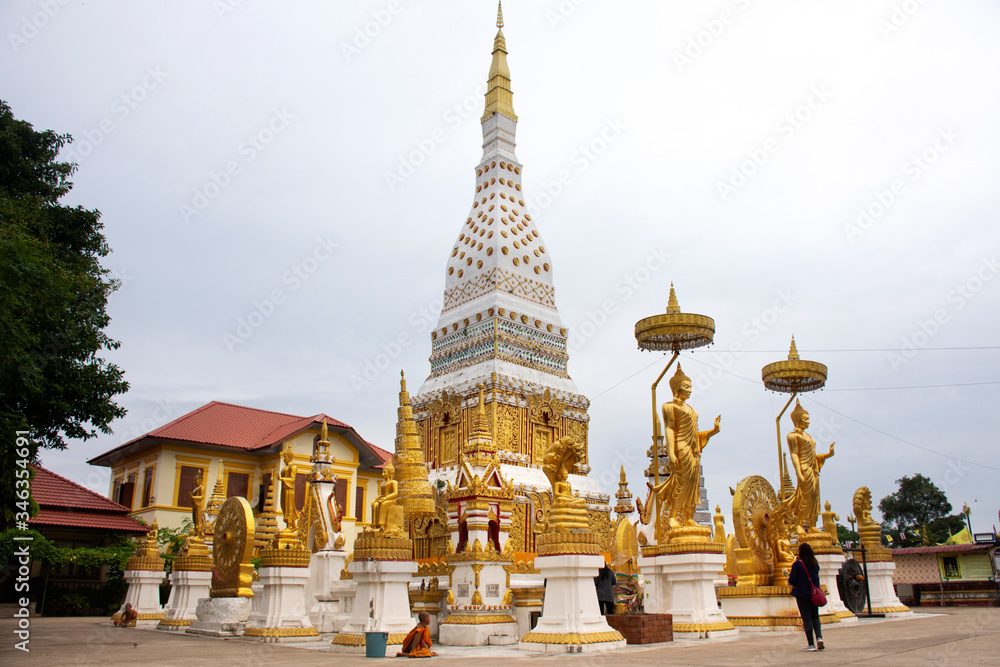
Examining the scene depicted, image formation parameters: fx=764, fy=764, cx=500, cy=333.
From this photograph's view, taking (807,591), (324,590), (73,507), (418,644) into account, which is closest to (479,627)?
(418,644)

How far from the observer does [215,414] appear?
117 ft

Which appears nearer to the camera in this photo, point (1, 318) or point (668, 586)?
point (1, 318)

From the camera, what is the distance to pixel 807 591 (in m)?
10.1

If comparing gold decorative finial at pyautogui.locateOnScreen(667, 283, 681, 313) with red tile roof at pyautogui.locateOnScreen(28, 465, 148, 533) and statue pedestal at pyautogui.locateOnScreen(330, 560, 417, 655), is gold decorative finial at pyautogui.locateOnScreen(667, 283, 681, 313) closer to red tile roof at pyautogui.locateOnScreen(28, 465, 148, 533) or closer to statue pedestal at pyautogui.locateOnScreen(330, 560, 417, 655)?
statue pedestal at pyautogui.locateOnScreen(330, 560, 417, 655)

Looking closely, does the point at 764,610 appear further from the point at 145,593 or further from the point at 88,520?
the point at 88,520

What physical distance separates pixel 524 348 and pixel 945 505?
38.0 m

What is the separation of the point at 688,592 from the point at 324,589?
756 centimetres

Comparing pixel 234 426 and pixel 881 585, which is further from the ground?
pixel 234 426

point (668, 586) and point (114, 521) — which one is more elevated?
point (114, 521)

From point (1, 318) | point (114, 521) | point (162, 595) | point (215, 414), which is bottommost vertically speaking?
point (162, 595)

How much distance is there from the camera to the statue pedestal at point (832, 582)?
15.9m

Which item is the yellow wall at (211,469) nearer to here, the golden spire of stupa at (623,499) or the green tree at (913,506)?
the golden spire of stupa at (623,499)

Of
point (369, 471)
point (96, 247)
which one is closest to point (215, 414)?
point (369, 471)

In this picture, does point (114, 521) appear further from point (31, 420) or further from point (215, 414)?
point (31, 420)
